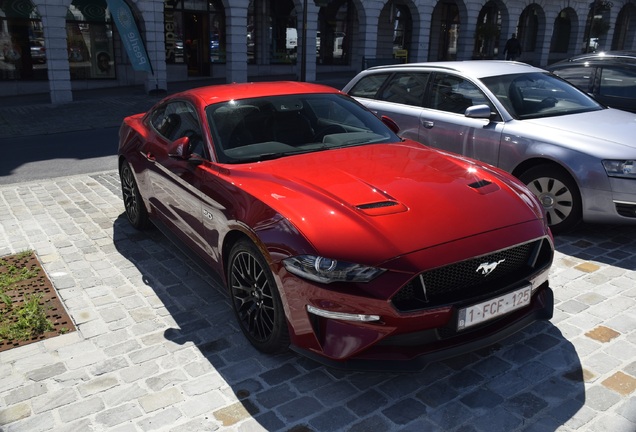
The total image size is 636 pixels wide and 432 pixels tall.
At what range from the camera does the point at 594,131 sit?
545 cm

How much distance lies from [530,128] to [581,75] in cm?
365

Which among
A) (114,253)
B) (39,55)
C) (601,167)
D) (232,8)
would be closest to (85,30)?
(39,55)

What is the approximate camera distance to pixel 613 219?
518 cm

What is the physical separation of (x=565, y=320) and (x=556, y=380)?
821 millimetres

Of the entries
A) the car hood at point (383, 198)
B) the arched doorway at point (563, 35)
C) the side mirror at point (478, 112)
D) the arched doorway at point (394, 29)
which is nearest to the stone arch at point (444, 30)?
the arched doorway at point (394, 29)

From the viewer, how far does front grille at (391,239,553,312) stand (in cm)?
290

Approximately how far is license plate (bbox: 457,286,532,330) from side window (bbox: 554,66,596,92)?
20.8 feet

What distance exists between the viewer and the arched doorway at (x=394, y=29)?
96.6 feet

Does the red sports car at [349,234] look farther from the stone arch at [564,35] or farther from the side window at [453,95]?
the stone arch at [564,35]

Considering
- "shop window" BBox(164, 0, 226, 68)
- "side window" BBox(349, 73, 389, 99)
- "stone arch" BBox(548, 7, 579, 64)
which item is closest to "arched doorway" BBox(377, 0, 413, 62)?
"shop window" BBox(164, 0, 226, 68)

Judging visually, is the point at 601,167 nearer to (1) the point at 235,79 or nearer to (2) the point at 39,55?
(1) the point at 235,79

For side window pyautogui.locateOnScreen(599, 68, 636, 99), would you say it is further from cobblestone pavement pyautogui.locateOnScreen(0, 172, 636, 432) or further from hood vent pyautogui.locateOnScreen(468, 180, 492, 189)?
hood vent pyautogui.locateOnScreen(468, 180, 492, 189)

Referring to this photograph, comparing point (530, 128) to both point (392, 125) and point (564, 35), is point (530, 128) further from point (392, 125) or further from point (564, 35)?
point (564, 35)

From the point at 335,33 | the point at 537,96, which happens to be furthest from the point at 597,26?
the point at 537,96
